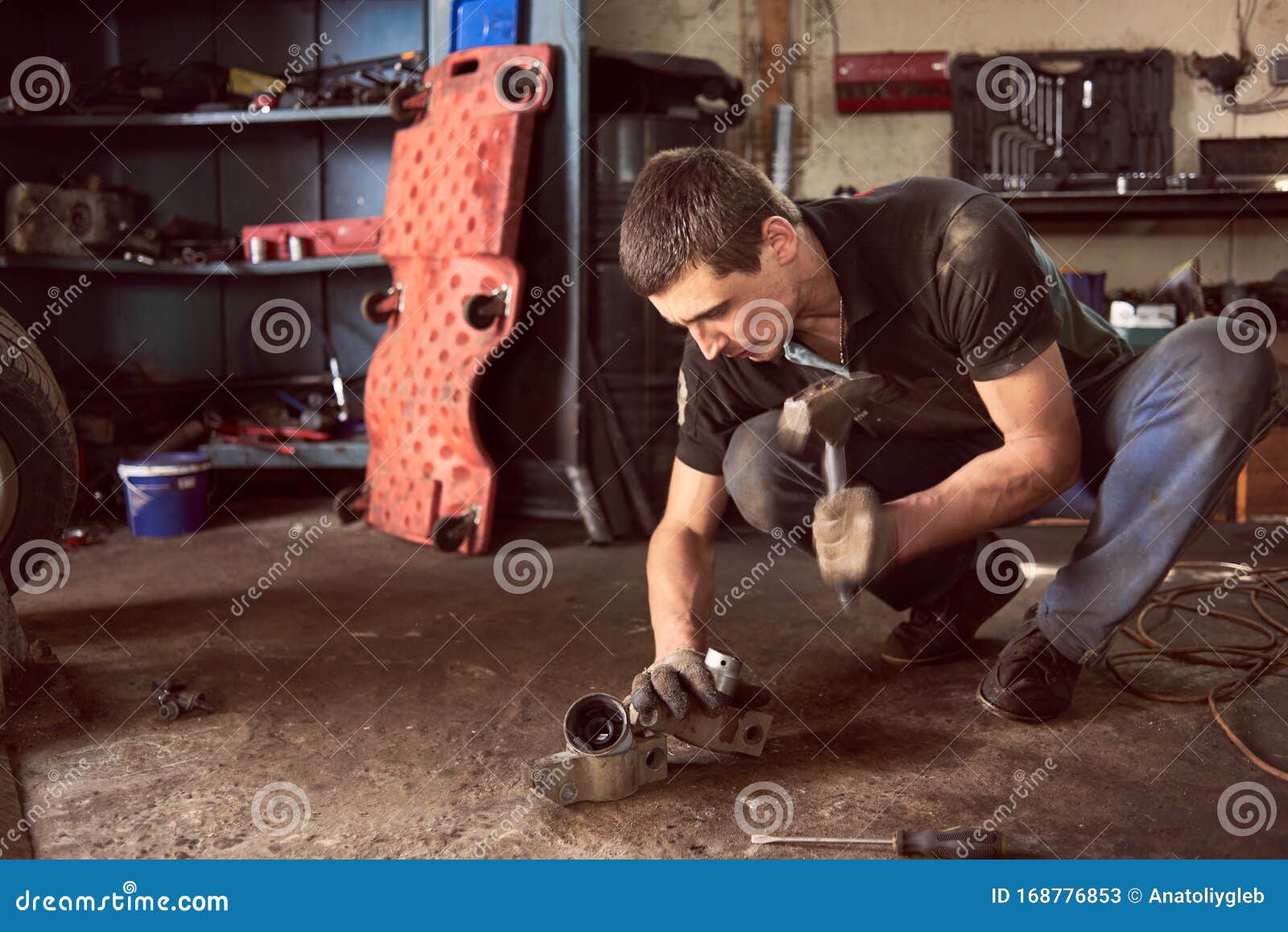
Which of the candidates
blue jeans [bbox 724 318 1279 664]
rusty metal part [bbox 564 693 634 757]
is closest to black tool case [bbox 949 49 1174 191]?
blue jeans [bbox 724 318 1279 664]

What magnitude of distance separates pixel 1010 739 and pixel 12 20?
4.39 metres

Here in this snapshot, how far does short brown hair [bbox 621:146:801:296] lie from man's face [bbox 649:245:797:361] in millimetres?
15

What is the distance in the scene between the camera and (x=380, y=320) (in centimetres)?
373

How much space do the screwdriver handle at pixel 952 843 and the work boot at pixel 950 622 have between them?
2.49ft

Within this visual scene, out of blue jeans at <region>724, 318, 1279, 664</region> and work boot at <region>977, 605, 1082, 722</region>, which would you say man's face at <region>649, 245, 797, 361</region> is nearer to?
A: blue jeans at <region>724, 318, 1279, 664</region>

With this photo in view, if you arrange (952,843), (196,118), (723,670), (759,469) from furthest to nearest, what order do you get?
(196,118), (759,469), (723,670), (952,843)

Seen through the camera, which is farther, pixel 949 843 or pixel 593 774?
pixel 593 774

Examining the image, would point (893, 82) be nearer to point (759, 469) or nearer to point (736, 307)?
point (759, 469)

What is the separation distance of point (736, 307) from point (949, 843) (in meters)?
0.78

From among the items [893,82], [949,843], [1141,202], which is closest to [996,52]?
[893,82]

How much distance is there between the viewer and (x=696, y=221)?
5.03 ft

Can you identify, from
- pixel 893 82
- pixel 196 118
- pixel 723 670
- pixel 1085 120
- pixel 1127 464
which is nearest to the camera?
pixel 723 670

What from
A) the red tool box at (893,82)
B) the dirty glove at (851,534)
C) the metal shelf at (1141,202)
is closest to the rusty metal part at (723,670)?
the dirty glove at (851,534)

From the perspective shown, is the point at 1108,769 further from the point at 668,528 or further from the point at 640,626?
the point at 640,626
